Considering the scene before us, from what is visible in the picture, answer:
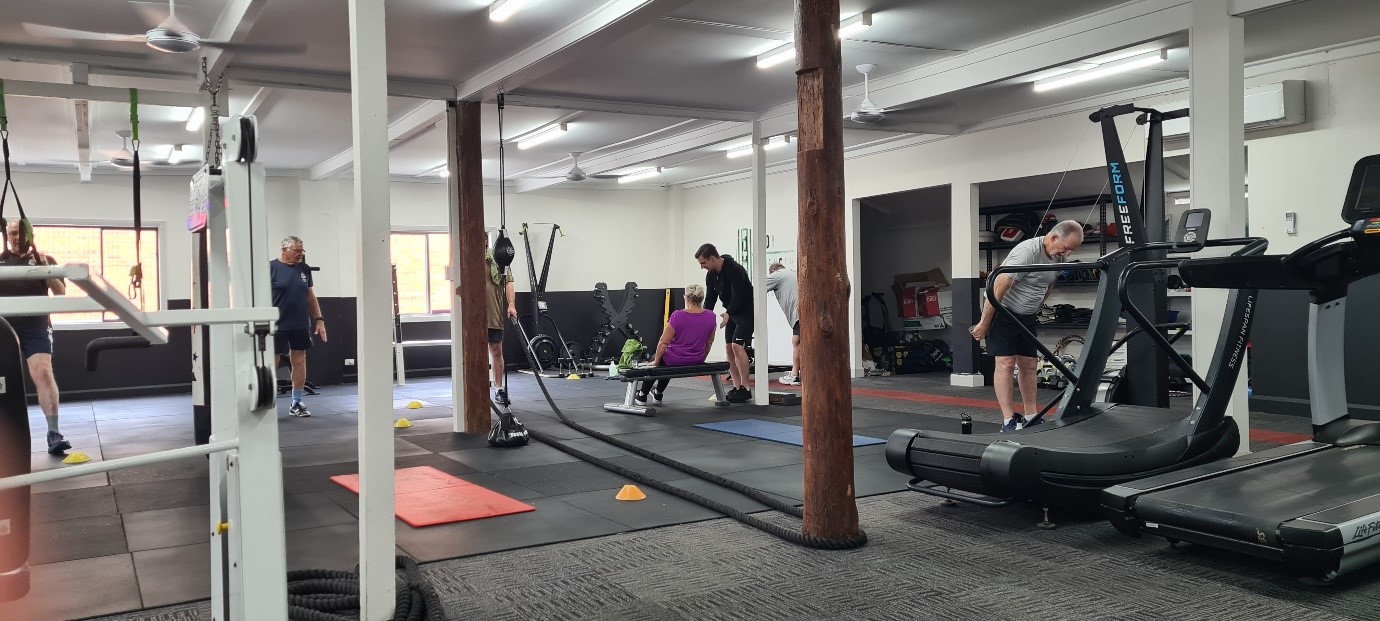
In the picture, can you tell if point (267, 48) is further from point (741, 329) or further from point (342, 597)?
point (741, 329)

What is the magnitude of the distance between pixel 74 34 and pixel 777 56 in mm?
4444

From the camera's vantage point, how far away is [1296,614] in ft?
9.89

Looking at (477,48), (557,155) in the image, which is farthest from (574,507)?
(557,155)

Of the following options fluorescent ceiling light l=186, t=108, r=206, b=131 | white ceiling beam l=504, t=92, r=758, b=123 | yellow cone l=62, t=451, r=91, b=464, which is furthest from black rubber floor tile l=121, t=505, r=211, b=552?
fluorescent ceiling light l=186, t=108, r=206, b=131

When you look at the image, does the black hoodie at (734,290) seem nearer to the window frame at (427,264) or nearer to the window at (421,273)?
the window frame at (427,264)

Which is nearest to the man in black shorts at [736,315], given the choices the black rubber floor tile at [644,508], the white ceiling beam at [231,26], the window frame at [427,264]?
the black rubber floor tile at [644,508]

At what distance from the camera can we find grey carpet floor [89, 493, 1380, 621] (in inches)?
122

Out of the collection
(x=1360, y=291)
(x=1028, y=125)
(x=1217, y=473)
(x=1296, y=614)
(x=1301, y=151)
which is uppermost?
(x=1028, y=125)

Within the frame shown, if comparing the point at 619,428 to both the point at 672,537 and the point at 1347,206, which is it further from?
the point at 1347,206

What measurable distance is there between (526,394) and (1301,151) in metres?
7.43

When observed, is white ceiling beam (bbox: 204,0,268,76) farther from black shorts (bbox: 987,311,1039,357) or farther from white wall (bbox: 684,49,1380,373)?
white wall (bbox: 684,49,1380,373)

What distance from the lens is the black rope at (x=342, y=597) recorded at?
304 cm

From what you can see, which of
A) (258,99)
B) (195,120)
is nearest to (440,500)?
(258,99)

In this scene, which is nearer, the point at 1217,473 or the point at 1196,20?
the point at 1217,473
